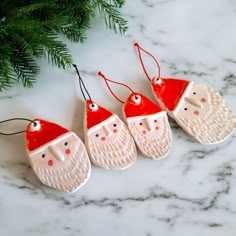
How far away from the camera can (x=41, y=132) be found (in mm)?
720

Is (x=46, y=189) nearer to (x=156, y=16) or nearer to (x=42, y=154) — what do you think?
(x=42, y=154)

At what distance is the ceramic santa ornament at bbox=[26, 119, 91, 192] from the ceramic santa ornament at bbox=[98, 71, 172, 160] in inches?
3.9

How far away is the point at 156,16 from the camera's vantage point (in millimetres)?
899

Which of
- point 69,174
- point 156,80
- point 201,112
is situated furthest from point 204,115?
point 69,174

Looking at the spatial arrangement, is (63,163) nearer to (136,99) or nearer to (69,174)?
(69,174)

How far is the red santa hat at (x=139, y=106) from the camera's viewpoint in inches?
29.2

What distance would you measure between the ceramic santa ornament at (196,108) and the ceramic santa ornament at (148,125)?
1.0 inches

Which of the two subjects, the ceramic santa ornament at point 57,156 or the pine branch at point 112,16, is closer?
the ceramic santa ornament at point 57,156

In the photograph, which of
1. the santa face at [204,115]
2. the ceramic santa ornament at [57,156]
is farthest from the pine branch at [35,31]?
the santa face at [204,115]

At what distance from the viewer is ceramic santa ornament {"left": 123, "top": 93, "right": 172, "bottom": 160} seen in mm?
709

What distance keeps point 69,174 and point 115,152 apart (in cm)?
9

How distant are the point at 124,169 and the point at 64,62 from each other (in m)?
0.23

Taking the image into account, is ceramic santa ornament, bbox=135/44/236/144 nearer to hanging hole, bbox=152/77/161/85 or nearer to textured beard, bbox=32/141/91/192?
hanging hole, bbox=152/77/161/85

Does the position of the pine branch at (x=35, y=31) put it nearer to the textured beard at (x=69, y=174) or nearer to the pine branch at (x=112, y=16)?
the pine branch at (x=112, y=16)
